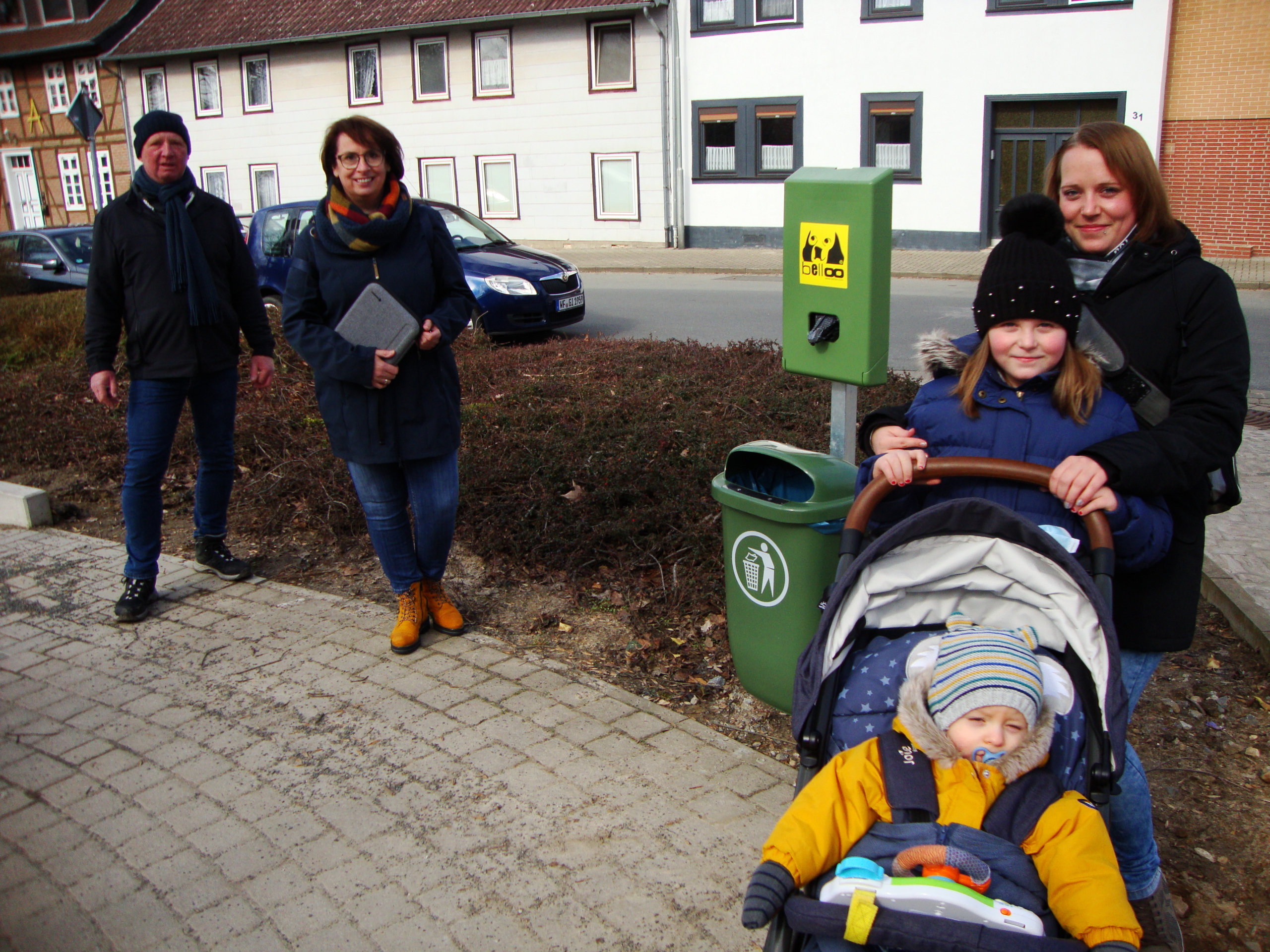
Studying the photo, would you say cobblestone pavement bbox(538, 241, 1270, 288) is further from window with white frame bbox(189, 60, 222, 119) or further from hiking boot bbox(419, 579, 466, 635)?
hiking boot bbox(419, 579, 466, 635)

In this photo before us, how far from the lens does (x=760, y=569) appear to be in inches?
142

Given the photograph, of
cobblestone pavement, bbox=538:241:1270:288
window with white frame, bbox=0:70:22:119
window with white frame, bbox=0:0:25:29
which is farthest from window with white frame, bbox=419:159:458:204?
window with white frame, bbox=0:70:22:119

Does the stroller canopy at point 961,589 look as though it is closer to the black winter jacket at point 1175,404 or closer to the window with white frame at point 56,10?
the black winter jacket at point 1175,404

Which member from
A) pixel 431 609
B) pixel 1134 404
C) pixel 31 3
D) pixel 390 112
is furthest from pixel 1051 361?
pixel 31 3

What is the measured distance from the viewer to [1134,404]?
2500mm

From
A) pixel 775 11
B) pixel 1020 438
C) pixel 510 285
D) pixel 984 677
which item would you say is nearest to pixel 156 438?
pixel 1020 438

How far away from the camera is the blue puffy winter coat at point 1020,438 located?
7.95ft

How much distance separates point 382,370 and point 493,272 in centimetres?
804

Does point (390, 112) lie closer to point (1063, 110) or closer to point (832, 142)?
point (832, 142)

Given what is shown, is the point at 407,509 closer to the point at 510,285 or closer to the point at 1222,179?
the point at 510,285

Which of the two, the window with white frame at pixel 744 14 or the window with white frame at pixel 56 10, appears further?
the window with white frame at pixel 56 10

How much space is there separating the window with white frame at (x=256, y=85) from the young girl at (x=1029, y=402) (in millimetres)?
32084

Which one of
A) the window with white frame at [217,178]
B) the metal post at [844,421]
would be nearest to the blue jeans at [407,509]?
the metal post at [844,421]

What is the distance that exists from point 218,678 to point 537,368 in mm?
4767
